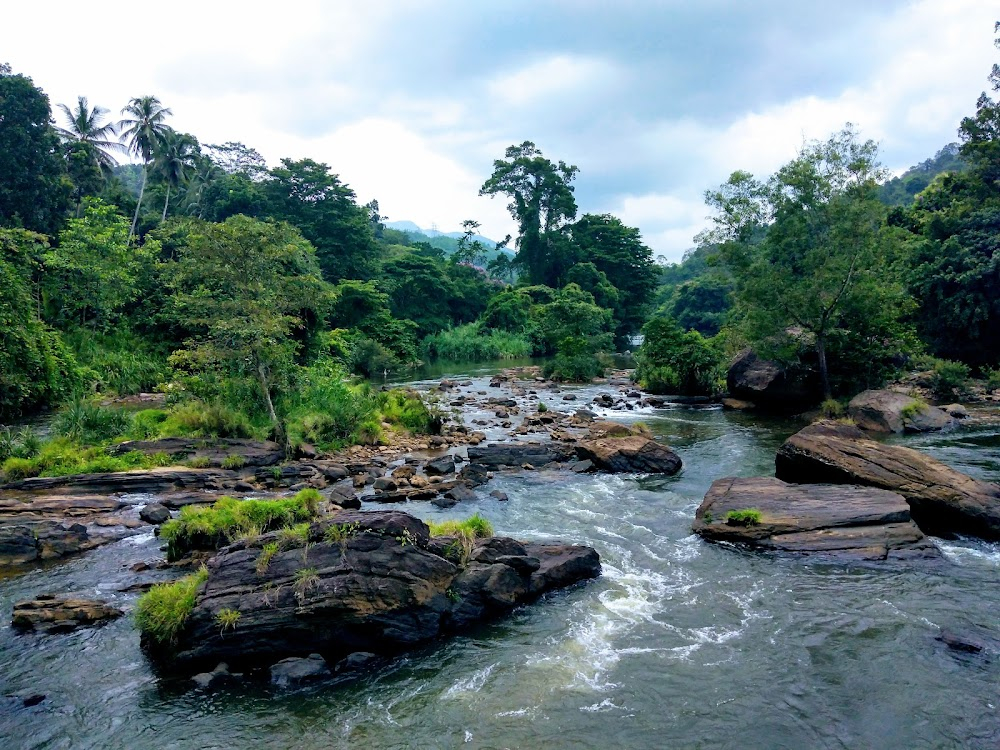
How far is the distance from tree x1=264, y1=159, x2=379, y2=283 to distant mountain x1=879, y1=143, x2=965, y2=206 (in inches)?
2455

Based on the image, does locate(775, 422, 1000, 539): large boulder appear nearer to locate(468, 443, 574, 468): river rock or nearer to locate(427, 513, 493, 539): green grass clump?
locate(468, 443, 574, 468): river rock

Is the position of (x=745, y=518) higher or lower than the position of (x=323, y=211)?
lower

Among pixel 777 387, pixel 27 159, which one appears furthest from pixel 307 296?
pixel 27 159

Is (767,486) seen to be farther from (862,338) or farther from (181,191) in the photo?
(181,191)

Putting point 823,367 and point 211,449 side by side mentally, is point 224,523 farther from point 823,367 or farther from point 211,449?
point 823,367

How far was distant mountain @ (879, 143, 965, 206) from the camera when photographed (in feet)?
265

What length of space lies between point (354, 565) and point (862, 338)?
26.1 m

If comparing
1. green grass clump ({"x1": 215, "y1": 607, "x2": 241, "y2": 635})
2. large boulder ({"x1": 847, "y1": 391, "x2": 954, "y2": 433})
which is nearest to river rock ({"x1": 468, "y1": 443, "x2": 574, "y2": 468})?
green grass clump ({"x1": 215, "y1": 607, "x2": 241, "y2": 635})

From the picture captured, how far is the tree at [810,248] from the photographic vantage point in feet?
78.3

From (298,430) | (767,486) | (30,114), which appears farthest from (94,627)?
(30,114)

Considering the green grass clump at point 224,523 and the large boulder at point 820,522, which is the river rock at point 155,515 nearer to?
the green grass clump at point 224,523

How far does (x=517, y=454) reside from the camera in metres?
18.8

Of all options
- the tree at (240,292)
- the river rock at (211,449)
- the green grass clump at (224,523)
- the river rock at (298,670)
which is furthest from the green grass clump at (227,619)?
the tree at (240,292)

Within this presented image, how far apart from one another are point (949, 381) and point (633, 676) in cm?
2689
